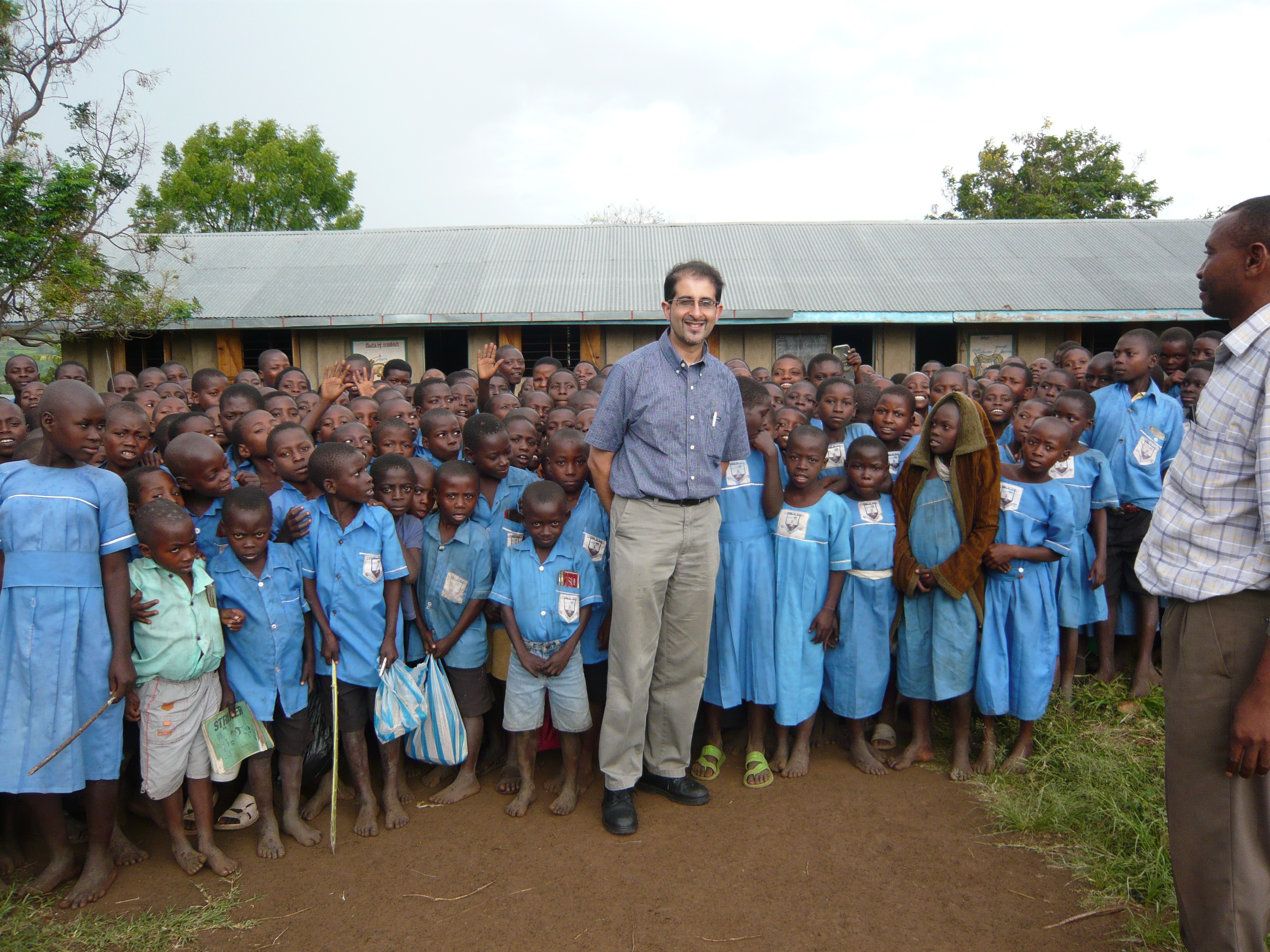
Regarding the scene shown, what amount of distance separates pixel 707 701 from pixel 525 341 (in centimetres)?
936

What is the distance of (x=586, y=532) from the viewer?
11.5 ft

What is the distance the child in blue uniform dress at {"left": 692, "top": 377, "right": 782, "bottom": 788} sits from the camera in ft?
11.8

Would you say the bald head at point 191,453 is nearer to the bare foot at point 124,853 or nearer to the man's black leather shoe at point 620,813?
the bare foot at point 124,853

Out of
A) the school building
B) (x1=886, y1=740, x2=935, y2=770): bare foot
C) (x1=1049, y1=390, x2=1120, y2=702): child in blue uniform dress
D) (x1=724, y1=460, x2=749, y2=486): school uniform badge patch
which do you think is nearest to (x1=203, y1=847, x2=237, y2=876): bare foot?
(x1=724, y1=460, x2=749, y2=486): school uniform badge patch

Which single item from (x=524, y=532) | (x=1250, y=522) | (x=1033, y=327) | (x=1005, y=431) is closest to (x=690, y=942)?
(x=524, y=532)

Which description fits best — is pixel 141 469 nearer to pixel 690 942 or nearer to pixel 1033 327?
pixel 690 942

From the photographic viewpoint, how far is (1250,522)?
1.89m

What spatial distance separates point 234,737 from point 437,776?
93 centimetres

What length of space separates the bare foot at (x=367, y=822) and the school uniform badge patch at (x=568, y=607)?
1.06 metres

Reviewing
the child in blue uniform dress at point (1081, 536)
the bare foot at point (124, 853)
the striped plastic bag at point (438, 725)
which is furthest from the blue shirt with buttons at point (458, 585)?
the child in blue uniform dress at point (1081, 536)

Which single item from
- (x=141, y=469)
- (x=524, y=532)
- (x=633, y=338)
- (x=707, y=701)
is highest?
(x=633, y=338)

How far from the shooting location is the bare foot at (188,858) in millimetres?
2926

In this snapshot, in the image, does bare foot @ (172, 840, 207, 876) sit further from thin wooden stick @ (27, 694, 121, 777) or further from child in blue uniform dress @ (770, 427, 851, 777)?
child in blue uniform dress @ (770, 427, 851, 777)

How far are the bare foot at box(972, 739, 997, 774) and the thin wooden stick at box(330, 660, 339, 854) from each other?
267 cm
